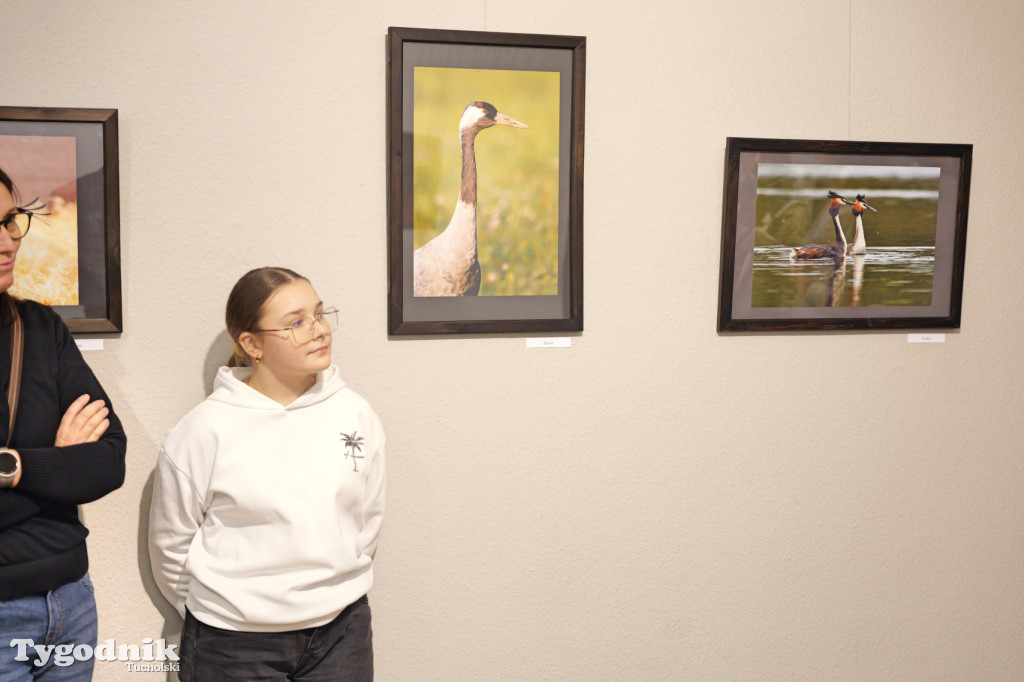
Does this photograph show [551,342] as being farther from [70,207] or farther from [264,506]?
[70,207]

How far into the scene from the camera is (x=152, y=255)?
1944 millimetres

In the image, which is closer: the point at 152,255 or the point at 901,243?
the point at 152,255

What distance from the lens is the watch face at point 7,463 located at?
145cm

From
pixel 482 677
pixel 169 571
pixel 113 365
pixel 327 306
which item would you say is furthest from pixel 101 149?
pixel 482 677

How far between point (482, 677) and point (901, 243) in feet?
5.66

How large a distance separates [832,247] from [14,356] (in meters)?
2.05

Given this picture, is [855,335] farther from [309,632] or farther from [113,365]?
[113,365]

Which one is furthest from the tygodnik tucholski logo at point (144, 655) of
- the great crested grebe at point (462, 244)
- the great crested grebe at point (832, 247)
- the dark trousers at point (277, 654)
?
the great crested grebe at point (832, 247)

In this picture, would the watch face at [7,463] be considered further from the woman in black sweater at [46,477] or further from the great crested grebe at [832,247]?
the great crested grebe at [832,247]

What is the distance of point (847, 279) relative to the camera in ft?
7.46

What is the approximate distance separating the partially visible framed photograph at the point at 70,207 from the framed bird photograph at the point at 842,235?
1590 millimetres

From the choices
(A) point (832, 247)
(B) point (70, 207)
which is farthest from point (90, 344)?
(A) point (832, 247)

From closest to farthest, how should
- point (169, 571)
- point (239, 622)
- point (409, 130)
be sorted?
point (239, 622) → point (169, 571) → point (409, 130)

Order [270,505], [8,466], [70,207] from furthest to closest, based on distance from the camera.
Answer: [70,207] → [270,505] → [8,466]
